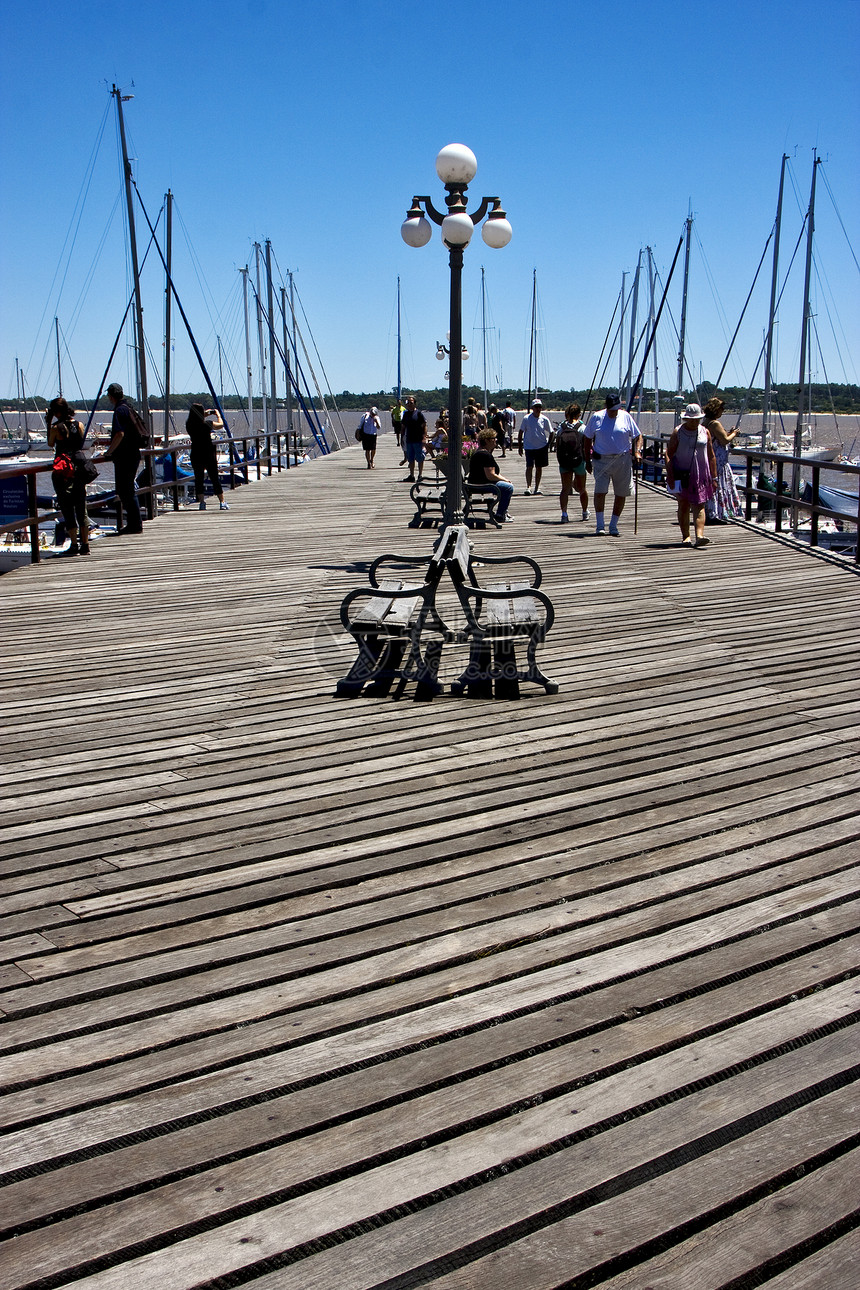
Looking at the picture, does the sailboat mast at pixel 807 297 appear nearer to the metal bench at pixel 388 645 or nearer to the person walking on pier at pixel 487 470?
the person walking on pier at pixel 487 470

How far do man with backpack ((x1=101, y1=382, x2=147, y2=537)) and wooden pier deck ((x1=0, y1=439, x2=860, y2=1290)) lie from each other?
701 cm

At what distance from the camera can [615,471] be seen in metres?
13.3

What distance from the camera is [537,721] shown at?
5551 mm

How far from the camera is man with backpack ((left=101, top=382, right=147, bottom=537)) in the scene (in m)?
12.7

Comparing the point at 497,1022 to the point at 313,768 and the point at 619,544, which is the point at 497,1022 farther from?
the point at 619,544

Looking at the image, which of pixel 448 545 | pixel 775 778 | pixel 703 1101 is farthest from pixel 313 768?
pixel 448 545

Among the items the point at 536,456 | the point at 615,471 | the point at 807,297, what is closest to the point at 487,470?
the point at 615,471

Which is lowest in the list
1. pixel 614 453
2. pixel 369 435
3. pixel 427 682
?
pixel 427 682

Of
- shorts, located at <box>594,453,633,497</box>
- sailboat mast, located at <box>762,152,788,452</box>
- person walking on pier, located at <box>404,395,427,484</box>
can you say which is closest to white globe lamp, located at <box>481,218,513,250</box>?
shorts, located at <box>594,453,633,497</box>

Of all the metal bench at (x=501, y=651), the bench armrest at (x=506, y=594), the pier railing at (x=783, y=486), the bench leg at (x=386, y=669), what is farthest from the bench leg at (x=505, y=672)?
the pier railing at (x=783, y=486)

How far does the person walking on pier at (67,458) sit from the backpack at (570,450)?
6465 mm

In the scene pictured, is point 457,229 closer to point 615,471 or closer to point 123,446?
point 615,471

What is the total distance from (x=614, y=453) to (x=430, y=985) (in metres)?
10.8

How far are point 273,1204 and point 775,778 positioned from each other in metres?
3.05
